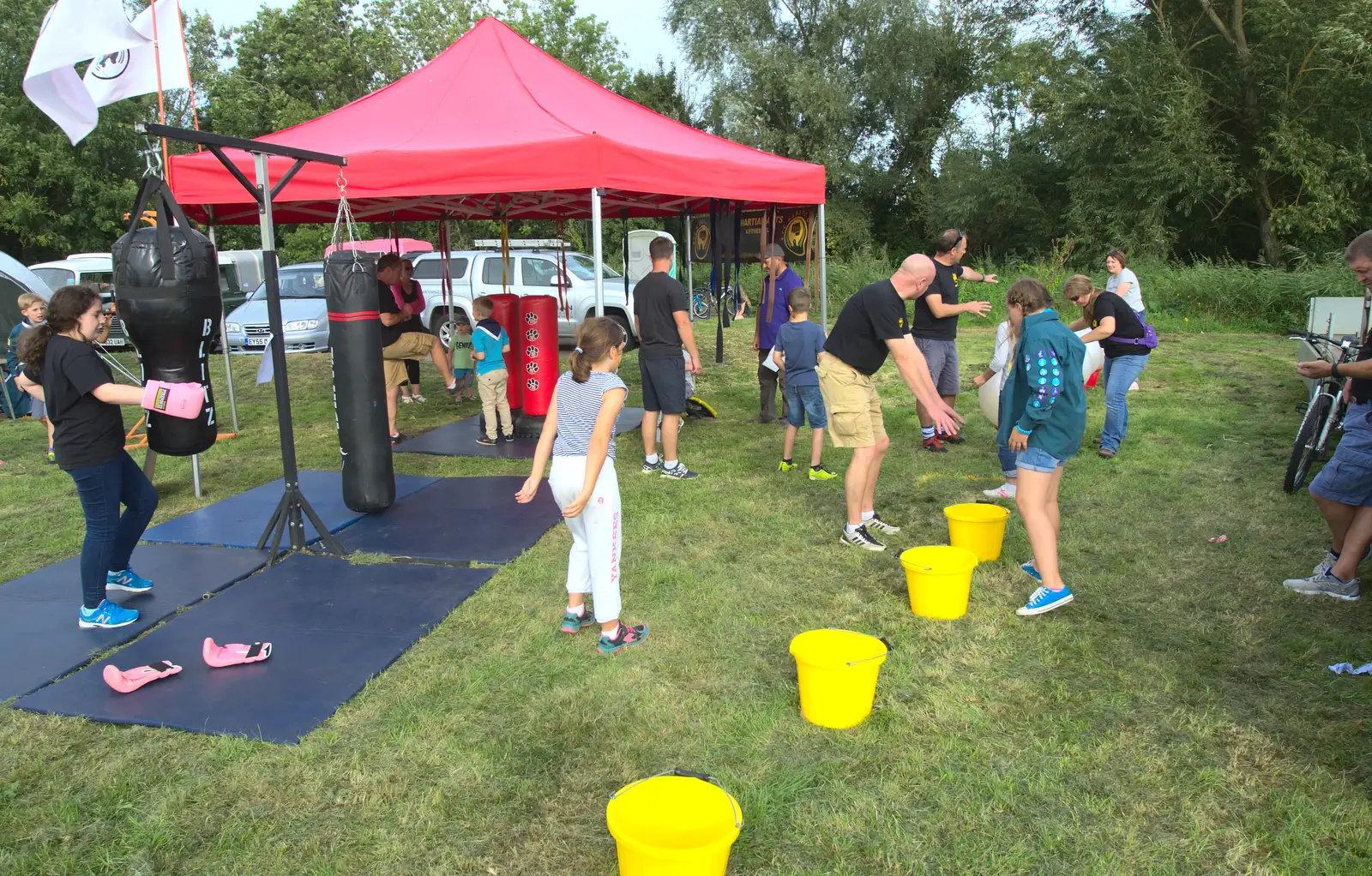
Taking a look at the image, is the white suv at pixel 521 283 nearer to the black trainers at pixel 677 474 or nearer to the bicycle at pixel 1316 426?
the black trainers at pixel 677 474

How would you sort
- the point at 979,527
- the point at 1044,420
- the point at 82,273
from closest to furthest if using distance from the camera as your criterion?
the point at 1044,420, the point at 979,527, the point at 82,273

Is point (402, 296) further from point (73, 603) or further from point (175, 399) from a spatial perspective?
point (175, 399)

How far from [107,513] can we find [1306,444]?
7.35 metres

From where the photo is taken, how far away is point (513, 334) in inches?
328

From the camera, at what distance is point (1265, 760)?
9.94ft

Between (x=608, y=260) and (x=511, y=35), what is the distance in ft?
58.2

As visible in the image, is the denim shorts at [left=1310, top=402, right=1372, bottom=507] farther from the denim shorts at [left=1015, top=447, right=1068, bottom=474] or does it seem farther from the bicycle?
the bicycle

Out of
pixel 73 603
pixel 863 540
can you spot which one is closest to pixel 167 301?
pixel 73 603

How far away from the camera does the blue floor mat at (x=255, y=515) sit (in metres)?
5.55

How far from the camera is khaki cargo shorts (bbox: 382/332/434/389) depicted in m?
7.95

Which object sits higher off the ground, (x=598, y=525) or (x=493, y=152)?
(x=493, y=152)

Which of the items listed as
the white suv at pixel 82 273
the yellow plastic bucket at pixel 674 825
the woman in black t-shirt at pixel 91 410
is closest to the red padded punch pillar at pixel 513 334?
the woman in black t-shirt at pixel 91 410

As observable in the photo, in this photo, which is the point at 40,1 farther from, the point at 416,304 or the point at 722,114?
the point at 416,304

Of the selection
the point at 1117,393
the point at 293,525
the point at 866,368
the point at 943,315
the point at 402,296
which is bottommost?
the point at 293,525
